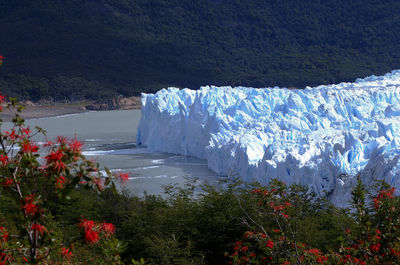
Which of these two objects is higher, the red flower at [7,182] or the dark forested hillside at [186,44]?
the dark forested hillside at [186,44]

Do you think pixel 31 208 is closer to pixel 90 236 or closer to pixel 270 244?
pixel 90 236

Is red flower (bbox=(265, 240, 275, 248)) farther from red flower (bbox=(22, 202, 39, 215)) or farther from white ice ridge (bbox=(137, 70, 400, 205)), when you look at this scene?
white ice ridge (bbox=(137, 70, 400, 205))

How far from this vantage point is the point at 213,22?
74.1 metres

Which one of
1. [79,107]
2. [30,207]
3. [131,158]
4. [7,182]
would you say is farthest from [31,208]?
[79,107]

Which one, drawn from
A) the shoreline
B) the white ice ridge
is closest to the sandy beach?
the shoreline

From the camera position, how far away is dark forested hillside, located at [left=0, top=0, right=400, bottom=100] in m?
55.2

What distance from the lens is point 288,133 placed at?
57.3 feet

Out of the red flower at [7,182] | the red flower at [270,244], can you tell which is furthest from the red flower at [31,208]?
the red flower at [270,244]

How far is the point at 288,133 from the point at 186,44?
171ft

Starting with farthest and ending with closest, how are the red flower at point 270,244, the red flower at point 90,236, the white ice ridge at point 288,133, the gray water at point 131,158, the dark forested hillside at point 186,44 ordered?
the dark forested hillside at point 186,44
the gray water at point 131,158
the white ice ridge at point 288,133
the red flower at point 270,244
the red flower at point 90,236

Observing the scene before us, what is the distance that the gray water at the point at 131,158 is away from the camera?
57.9ft

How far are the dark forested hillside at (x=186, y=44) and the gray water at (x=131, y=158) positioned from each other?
16224mm

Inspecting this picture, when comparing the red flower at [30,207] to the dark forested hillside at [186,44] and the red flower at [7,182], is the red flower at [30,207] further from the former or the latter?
the dark forested hillside at [186,44]

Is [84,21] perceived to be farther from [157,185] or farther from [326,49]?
[157,185]
